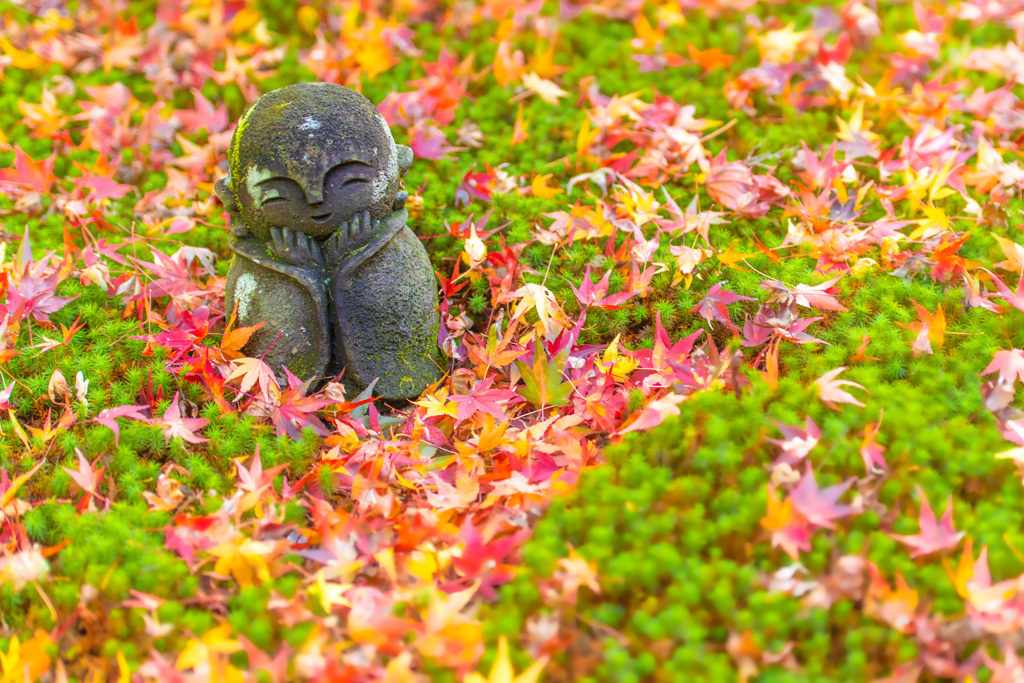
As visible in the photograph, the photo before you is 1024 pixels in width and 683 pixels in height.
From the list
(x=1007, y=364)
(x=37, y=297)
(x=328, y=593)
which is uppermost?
(x=1007, y=364)

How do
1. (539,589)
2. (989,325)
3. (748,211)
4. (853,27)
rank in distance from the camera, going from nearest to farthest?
(539,589)
(989,325)
(748,211)
(853,27)

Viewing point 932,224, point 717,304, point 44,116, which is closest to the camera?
point 717,304

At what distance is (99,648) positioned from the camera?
2.05m

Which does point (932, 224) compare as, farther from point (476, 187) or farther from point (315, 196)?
point (315, 196)

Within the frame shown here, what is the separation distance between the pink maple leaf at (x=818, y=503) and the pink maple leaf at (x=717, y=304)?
0.96 meters

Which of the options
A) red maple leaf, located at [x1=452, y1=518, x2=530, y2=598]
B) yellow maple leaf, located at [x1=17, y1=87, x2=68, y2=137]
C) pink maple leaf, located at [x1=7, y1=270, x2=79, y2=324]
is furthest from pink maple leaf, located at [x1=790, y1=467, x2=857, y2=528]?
yellow maple leaf, located at [x1=17, y1=87, x2=68, y2=137]

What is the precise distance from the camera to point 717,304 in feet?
9.55

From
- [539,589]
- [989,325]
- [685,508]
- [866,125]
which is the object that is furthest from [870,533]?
[866,125]

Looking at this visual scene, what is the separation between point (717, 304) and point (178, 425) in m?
1.99

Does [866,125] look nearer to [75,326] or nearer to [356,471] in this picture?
[356,471]

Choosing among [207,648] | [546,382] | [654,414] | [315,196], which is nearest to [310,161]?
[315,196]

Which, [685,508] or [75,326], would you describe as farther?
[75,326]

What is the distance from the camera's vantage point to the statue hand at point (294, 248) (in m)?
2.75

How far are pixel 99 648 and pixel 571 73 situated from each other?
11.8ft
